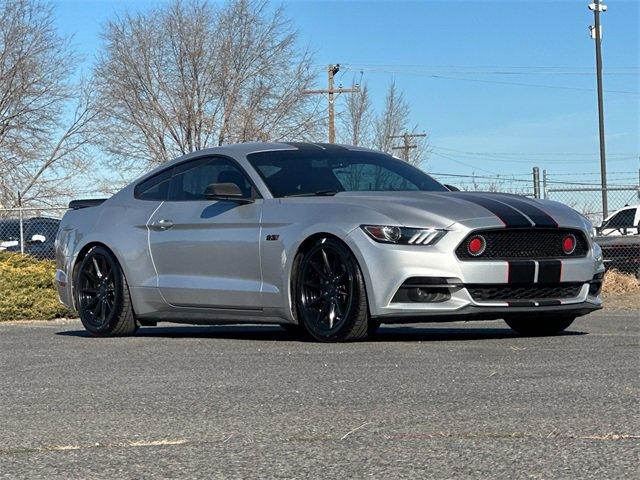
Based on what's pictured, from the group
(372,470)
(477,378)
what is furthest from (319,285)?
(372,470)

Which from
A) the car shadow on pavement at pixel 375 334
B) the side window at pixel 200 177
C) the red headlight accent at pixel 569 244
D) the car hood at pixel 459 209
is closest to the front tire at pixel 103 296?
the car shadow on pavement at pixel 375 334

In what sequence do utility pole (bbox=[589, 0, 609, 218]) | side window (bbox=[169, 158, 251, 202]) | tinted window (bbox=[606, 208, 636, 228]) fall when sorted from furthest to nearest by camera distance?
utility pole (bbox=[589, 0, 609, 218]) < tinted window (bbox=[606, 208, 636, 228]) < side window (bbox=[169, 158, 251, 202])

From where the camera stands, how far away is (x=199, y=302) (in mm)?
8547

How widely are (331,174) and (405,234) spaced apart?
48.2 inches

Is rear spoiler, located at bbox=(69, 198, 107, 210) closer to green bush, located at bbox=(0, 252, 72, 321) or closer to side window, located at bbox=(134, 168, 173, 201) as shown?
side window, located at bbox=(134, 168, 173, 201)

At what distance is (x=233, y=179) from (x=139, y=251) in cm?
92

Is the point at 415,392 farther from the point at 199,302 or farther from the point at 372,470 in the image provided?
the point at 199,302

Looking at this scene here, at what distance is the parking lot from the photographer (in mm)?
3750

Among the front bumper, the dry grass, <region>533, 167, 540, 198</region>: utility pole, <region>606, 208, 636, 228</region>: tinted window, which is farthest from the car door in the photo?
<region>606, 208, 636, 228</region>: tinted window

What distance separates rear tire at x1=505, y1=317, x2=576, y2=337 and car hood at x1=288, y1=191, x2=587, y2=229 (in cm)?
84

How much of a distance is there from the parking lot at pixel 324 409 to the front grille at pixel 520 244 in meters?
0.55

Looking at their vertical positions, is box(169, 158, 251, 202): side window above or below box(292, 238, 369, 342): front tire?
above

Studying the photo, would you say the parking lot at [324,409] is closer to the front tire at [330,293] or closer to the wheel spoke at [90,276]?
the front tire at [330,293]

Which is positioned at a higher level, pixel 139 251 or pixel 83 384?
pixel 139 251
